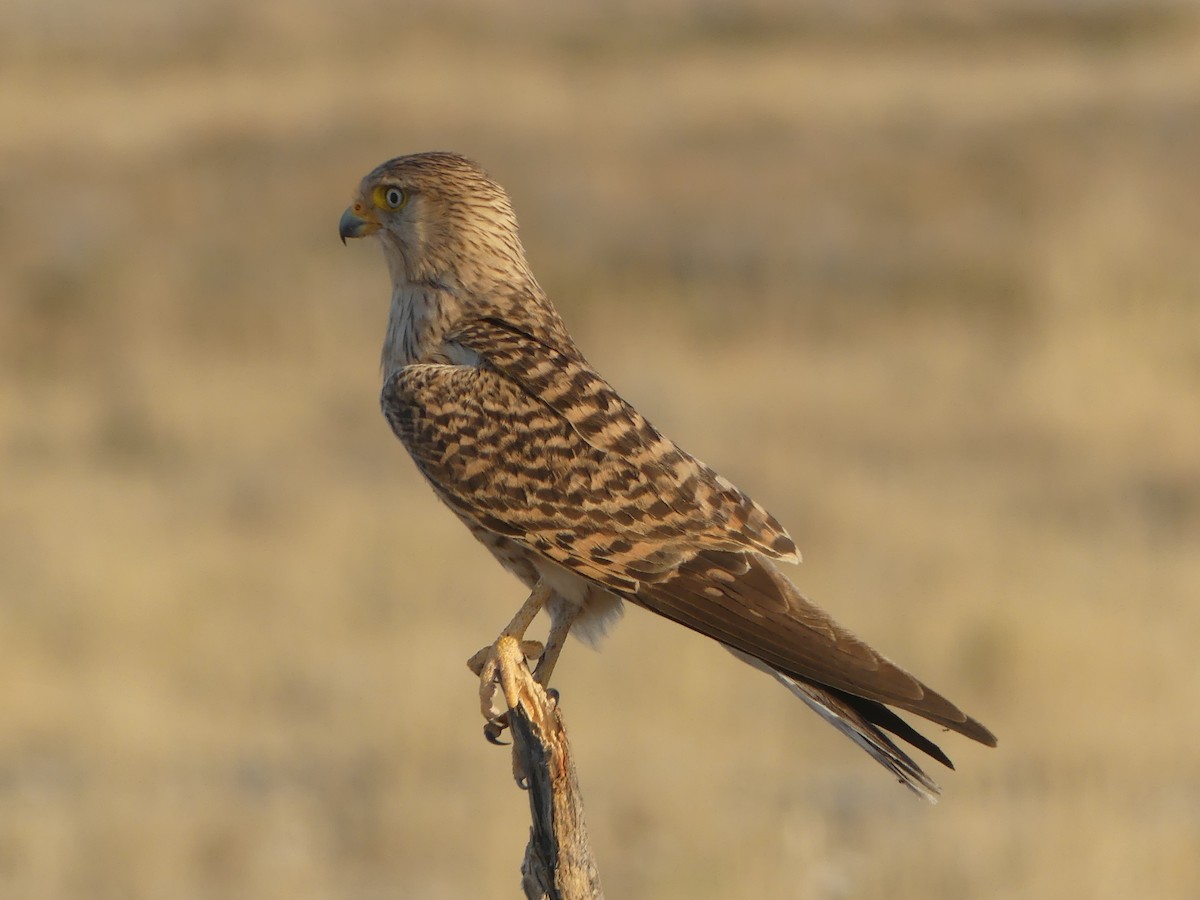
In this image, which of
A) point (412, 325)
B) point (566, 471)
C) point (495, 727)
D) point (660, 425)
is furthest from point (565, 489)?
A: point (660, 425)

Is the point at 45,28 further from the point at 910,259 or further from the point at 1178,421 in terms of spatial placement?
the point at 1178,421

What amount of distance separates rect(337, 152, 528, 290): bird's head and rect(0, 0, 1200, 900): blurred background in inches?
81.8

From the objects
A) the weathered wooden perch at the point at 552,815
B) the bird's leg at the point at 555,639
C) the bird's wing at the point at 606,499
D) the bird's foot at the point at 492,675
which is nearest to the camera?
the weathered wooden perch at the point at 552,815

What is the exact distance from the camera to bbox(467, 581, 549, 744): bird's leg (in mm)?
3697

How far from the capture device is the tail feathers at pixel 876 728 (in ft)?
10.6

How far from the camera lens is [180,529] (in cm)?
1202

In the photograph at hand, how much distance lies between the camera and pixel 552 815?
330 cm

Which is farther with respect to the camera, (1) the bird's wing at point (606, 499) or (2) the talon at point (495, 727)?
(2) the talon at point (495, 727)

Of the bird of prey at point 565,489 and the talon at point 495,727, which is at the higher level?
the bird of prey at point 565,489

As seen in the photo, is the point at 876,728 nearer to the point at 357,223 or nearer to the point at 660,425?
the point at 357,223

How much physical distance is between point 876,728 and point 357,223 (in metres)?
2.05

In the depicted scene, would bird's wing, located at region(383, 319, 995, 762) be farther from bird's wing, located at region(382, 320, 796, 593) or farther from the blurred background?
the blurred background

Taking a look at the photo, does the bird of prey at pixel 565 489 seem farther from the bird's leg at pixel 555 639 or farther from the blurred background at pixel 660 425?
the blurred background at pixel 660 425

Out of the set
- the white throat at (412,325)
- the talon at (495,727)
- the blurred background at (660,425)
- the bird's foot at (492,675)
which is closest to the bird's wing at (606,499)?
the white throat at (412,325)
